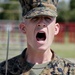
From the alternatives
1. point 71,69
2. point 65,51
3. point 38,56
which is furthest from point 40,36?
point 65,51

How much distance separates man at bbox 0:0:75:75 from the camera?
2.46 meters

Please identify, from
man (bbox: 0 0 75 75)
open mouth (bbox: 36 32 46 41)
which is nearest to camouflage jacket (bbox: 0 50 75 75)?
man (bbox: 0 0 75 75)

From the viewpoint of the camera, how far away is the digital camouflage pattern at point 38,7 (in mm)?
2498

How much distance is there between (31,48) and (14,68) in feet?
0.61

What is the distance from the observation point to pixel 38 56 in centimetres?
260

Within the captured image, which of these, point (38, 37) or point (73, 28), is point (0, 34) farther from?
point (38, 37)

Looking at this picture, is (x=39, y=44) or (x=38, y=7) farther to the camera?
(x=38, y=7)

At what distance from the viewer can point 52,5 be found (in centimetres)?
254

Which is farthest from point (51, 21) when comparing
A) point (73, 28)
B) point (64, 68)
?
point (73, 28)

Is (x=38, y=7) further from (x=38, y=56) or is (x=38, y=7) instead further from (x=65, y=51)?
(x=65, y=51)

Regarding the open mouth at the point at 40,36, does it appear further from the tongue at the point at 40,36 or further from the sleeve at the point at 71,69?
the sleeve at the point at 71,69

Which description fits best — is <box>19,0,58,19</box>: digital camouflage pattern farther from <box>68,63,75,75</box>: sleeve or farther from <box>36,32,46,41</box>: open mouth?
<box>68,63,75,75</box>: sleeve

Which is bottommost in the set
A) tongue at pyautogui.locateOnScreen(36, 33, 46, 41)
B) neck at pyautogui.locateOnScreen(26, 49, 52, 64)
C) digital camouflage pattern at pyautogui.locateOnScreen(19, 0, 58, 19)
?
neck at pyautogui.locateOnScreen(26, 49, 52, 64)

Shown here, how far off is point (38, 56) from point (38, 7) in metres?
0.33
